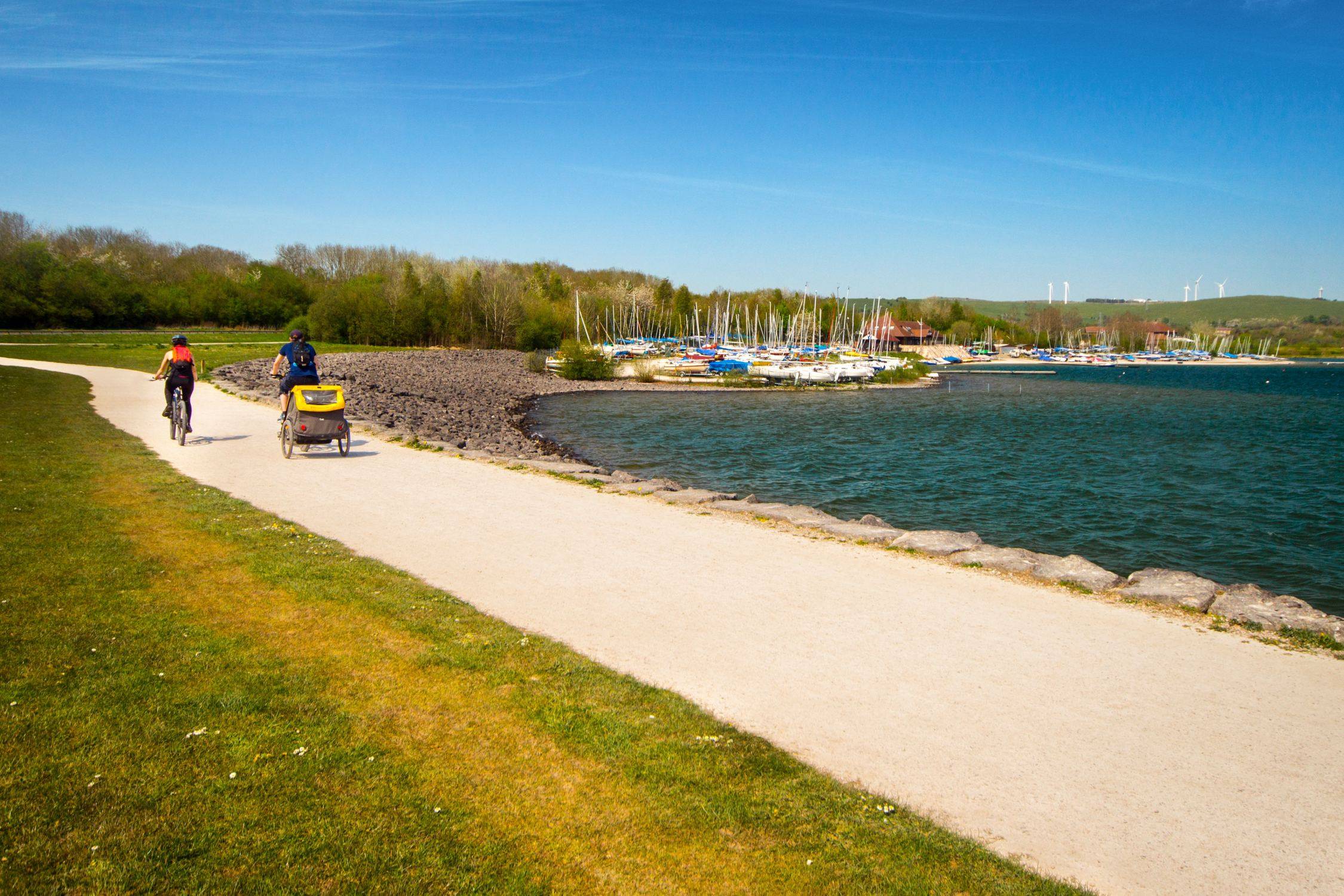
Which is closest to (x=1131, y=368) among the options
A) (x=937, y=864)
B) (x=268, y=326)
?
(x=268, y=326)

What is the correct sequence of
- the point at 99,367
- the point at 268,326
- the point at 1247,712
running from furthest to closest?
the point at 268,326 < the point at 99,367 < the point at 1247,712

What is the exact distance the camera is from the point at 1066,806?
15.0ft

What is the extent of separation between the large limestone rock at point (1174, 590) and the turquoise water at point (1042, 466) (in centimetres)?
468

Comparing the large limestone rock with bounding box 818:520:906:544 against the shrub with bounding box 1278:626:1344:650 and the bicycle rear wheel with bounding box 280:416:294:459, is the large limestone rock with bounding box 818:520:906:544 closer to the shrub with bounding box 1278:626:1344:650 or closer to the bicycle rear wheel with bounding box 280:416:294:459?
the shrub with bounding box 1278:626:1344:650

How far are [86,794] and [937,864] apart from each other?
4.19m

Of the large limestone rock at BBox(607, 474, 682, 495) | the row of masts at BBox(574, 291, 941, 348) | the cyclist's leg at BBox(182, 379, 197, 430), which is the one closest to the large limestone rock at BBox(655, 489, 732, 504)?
the large limestone rock at BBox(607, 474, 682, 495)

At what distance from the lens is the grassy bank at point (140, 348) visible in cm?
3903

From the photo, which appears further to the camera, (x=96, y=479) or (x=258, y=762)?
(x=96, y=479)

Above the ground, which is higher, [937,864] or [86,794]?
[86,794]

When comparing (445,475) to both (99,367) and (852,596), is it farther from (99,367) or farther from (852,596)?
(99,367)

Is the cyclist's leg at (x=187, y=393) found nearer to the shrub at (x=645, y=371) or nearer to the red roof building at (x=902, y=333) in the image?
the shrub at (x=645, y=371)

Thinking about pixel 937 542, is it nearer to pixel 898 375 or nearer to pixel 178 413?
pixel 178 413

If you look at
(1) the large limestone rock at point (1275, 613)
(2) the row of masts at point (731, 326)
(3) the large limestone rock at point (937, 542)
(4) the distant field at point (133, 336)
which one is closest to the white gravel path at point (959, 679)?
(3) the large limestone rock at point (937, 542)

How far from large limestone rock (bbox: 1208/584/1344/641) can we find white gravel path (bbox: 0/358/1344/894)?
27.8 inches
